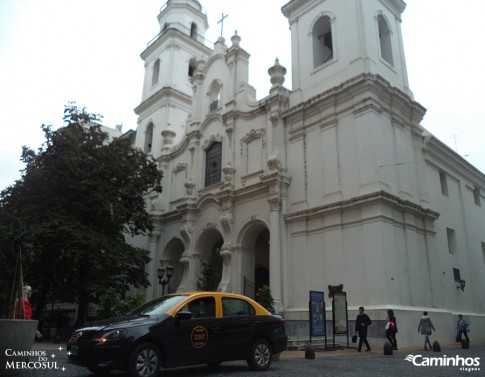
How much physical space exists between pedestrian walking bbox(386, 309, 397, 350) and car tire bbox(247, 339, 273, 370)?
674cm

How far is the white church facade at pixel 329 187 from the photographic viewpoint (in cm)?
1773

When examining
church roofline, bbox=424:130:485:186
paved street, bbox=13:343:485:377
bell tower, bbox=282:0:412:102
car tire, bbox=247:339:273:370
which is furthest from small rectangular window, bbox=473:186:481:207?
car tire, bbox=247:339:273:370

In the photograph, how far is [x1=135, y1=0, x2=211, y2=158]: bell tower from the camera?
1292 inches

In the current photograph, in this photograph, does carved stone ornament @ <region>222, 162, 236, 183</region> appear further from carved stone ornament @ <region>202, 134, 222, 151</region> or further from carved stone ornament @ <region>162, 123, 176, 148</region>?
carved stone ornament @ <region>162, 123, 176, 148</region>

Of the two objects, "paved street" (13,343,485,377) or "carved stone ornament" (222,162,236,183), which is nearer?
"paved street" (13,343,485,377)

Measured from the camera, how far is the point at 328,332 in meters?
16.4

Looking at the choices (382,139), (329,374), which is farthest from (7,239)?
(382,139)

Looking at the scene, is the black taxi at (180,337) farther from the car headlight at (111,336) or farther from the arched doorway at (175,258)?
the arched doorway at (175,258)

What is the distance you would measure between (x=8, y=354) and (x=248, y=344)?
4.44 m

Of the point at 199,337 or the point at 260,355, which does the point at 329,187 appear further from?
the point at 199,337

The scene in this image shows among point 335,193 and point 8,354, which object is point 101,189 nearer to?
point 335,193

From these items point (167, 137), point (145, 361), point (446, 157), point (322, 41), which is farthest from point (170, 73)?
point (145, 361)

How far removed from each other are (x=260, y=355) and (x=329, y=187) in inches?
454

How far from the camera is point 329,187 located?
19.4m
